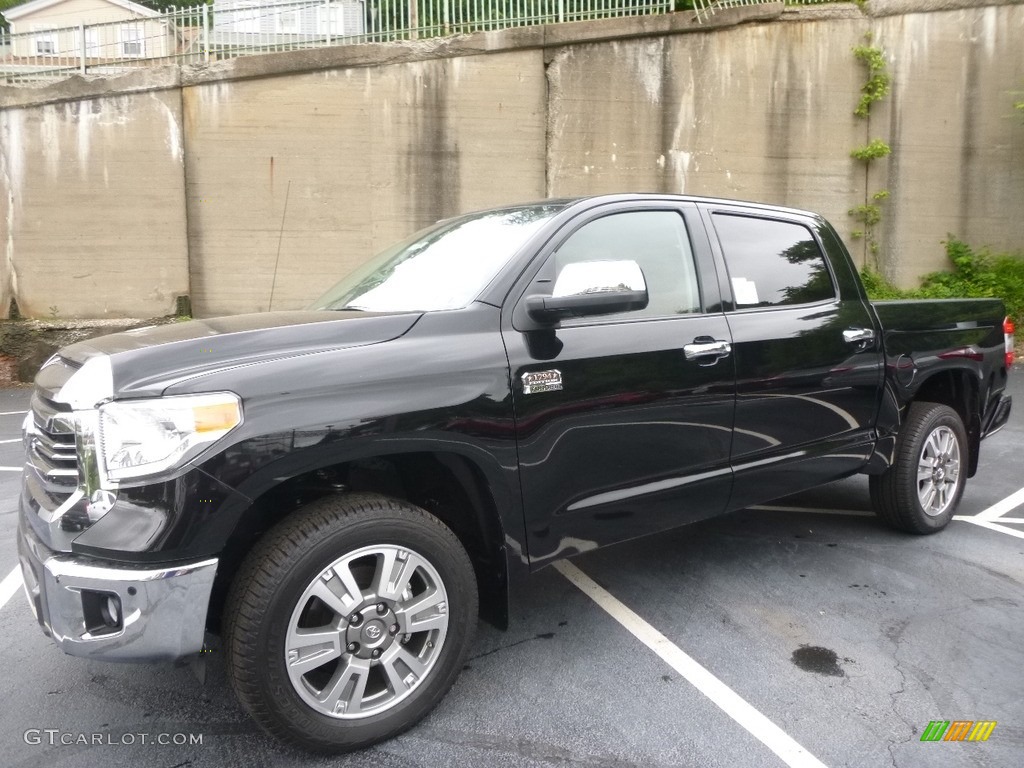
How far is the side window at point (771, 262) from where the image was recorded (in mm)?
3762

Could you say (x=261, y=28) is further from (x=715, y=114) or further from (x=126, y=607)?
(x=126, y=607)

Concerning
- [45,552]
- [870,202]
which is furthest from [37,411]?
[870,202]

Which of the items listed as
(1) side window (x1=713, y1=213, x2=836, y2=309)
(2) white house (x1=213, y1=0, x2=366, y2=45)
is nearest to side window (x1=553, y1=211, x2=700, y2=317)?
(1) side window (x1=713, y1=213, x2=836, y2=309)

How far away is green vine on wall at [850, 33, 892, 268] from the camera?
46.0ft

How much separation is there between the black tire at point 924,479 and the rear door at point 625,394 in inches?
60.5

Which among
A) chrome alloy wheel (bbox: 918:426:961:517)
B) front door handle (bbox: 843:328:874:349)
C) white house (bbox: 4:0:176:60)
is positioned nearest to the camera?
front door handle (bbox: 843:328:874:349)

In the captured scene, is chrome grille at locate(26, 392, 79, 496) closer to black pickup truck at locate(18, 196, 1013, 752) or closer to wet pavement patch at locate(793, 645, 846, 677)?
black pickup truck at locate(18, 196, 1013, 752)

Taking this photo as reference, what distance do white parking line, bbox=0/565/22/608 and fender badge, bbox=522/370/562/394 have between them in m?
2.82

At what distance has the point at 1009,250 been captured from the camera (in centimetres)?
1455

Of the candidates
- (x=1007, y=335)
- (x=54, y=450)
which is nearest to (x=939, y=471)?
(x=1007, y=335)

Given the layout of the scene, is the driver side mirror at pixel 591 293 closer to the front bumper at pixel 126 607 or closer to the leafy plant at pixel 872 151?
the front bumper at pixel 126 607

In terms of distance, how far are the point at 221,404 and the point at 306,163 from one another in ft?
38.9

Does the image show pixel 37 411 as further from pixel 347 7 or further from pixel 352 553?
pixel 347 7

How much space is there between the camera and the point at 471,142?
13.4 m
